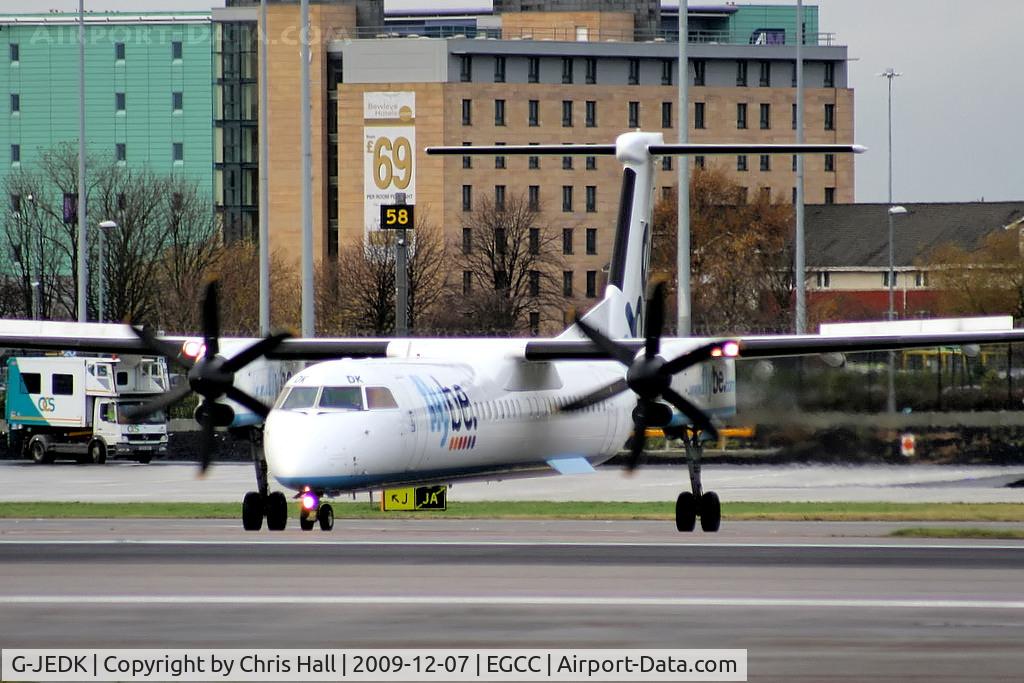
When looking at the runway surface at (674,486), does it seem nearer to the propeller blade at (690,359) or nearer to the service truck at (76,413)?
the service truck at (76,413)

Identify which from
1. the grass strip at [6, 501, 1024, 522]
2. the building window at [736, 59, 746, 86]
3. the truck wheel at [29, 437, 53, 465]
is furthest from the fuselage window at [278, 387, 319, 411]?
the building window at [736, 59, 746, 86]

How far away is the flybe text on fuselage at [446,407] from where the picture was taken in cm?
3077

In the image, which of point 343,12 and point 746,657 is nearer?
point 746,657

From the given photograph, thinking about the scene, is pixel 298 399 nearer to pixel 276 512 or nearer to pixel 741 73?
pixel 276 512

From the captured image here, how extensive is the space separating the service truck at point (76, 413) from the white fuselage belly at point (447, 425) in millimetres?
30679

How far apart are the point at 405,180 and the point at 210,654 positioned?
120459 mm

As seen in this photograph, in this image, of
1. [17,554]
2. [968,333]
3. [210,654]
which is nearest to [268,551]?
[17,554]

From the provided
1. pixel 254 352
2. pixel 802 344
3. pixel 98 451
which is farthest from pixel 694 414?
pixel 98 451

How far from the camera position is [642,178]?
3825cm

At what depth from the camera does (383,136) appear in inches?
5374

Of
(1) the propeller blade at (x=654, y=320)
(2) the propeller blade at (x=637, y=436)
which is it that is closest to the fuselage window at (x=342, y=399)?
(2) the propeller blade at (x=637, y=436)

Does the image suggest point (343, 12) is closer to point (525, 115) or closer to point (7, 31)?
point (525, 115)

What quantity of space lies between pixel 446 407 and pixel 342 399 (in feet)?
8.84

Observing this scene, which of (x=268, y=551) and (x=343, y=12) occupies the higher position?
(x=343, y=12)
